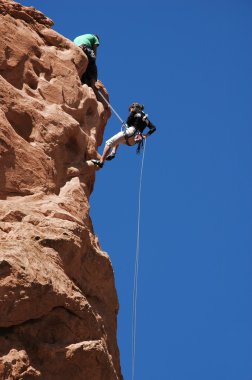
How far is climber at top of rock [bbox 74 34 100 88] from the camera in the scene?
18.5 metres

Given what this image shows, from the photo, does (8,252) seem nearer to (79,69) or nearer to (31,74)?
(31,74)

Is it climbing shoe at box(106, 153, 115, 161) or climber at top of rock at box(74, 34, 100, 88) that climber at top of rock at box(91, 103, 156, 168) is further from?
climber at top of rock at box(74, 34, 100, 88)

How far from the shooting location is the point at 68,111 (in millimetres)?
15781

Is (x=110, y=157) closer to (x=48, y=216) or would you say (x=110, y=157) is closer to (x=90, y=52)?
(x=90, y=52)

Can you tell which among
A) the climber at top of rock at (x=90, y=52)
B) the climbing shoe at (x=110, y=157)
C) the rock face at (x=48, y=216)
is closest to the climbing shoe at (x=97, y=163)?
the rock face at (x=48, y=216)

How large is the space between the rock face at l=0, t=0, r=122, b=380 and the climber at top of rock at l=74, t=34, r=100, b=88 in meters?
0.90

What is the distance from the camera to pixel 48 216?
489 inches

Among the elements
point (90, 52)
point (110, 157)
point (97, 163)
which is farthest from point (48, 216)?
point (90, 52)

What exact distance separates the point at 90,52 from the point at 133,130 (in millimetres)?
2752

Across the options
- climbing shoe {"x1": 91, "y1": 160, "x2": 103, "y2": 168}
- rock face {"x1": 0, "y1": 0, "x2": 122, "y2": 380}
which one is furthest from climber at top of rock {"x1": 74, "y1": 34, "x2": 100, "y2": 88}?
climbing shoe {"x1": 91, "y1": 160, "x2": 103, "y2": 168}

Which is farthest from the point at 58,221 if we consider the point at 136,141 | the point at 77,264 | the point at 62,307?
the point at 136,141

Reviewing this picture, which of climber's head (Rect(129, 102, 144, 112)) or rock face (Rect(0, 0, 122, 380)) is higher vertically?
climber's head (Rect(129, 102, 144, 112))

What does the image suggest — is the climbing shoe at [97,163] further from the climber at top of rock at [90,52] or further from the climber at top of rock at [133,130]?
the climber at top of rock at [90,52]

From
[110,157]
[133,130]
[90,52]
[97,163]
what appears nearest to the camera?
[97,163]
